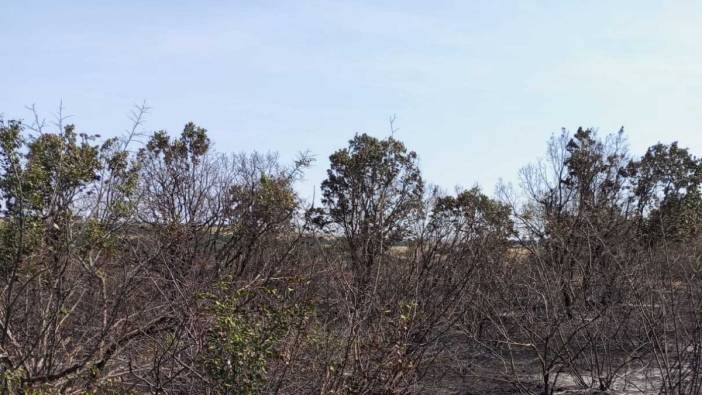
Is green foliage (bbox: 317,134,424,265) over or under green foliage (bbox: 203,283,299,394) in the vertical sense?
over

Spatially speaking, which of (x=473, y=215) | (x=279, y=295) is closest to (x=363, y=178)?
(x=473, y=215)

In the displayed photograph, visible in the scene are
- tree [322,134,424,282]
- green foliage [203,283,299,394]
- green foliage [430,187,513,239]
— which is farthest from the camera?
tree [322,134,424,282]

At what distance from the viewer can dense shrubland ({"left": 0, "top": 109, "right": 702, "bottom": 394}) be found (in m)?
7.21

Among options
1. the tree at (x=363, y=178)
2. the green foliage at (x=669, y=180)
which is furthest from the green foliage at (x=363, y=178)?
the green foliage at (x=669, y=180)

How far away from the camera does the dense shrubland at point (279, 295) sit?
7.21m

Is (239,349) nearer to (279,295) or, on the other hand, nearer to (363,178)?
(279,295)

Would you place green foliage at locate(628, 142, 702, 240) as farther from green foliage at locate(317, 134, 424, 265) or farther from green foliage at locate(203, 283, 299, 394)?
green foliage at locate(203, 283, 299, 394)

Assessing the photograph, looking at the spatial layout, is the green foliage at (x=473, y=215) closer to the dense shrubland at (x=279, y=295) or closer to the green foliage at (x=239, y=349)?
the dense shrubland at (x=279, y=295)

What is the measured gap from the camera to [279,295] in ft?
24.8

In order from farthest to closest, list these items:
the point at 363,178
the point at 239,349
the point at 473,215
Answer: the point at 363,178 → the point at 473,215 → the point at 239,349

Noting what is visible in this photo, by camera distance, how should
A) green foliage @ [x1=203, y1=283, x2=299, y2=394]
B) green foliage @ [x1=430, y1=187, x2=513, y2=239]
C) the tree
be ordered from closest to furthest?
1. green foliage @ [x1=203, y1=283, x2=299, y2=394]
2. green foliage @ [x1=430, y1=187, x2=513, y2=239]
3. the tree

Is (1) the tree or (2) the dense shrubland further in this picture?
(1) the tree

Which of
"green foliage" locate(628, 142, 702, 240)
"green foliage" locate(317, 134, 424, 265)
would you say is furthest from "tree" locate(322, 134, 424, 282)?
"green foliage" locate(628, 142, 702, 240)

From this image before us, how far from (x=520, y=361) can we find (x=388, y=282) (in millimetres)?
4725
